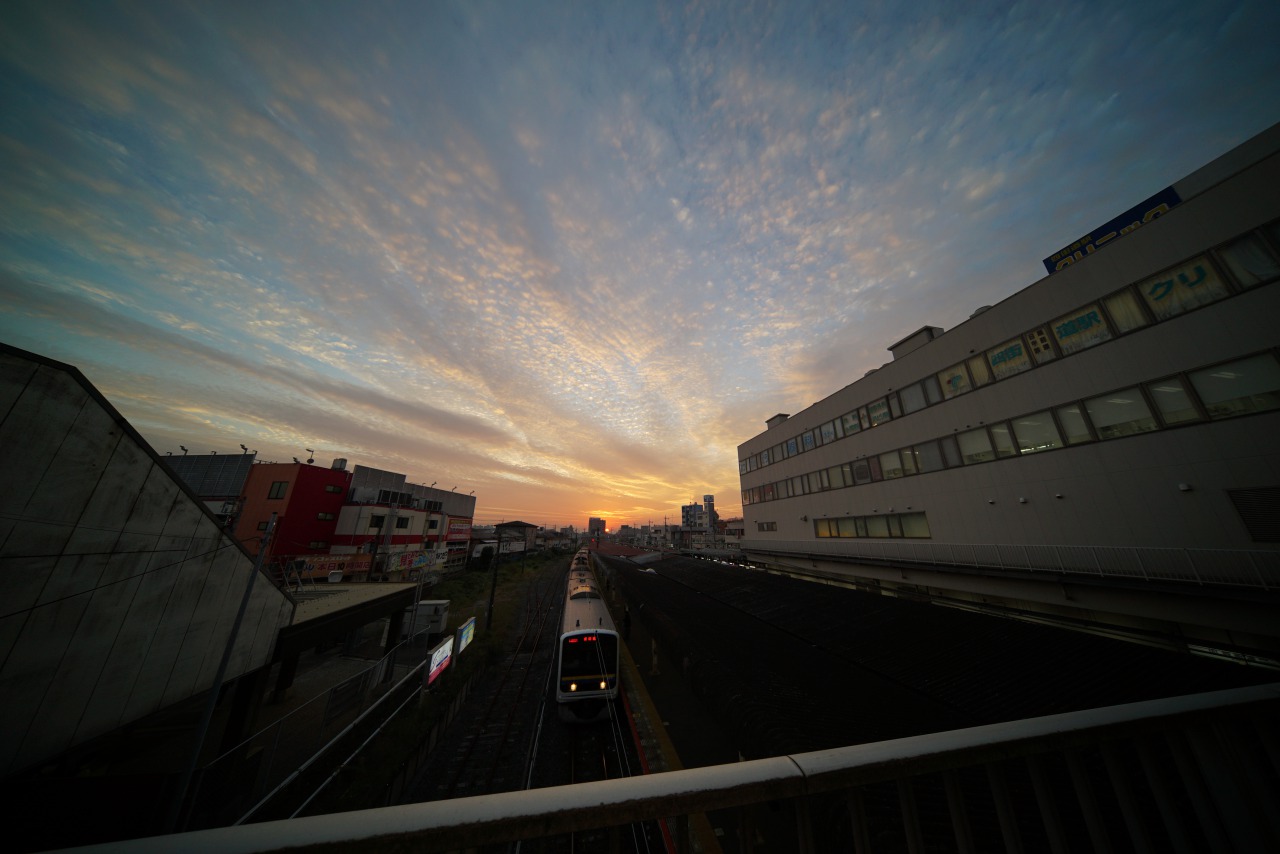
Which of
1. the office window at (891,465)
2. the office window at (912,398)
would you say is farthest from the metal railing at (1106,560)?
the office window at (912,398)

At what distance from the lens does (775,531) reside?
1236 inches

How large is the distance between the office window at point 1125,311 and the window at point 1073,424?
2.84m

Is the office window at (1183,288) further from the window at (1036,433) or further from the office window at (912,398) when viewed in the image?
the office window at (912,398)

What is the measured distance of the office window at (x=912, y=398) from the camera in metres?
20.1

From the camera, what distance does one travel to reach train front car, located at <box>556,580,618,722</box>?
1270 centimetres

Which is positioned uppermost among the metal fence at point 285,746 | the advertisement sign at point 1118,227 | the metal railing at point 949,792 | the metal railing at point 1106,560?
the advertisement sign at point 1118,227

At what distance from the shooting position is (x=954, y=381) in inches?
728

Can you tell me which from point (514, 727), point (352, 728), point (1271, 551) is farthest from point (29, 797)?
point (1271, 551)

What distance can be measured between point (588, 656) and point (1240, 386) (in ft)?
66.8

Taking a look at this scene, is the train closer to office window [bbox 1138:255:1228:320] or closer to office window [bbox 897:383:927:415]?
office window [bbox 897:383:927:415]

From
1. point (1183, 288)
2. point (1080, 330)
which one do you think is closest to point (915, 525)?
point (1080, 330)

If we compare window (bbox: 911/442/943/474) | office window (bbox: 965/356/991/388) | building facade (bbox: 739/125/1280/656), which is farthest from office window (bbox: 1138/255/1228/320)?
window (bbox: 911/442/943/474)

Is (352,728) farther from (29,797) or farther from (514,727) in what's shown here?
(29,797)

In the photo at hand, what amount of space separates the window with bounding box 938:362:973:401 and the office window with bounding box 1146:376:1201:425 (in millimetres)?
5673
